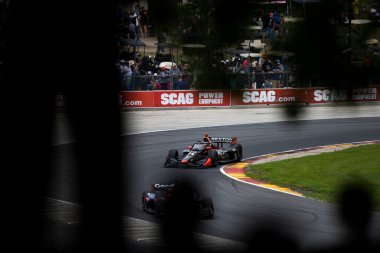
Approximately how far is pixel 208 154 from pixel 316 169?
2.80m

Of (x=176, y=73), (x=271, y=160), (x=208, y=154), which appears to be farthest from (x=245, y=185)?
(x=176, y=73)

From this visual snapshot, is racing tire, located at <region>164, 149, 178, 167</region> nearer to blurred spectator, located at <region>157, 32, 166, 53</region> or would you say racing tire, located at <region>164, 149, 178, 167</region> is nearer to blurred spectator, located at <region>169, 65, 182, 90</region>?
blurred spectator, located at <region>169, 65, 182, 90</region>

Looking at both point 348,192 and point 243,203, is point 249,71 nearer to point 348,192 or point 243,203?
point 348,192

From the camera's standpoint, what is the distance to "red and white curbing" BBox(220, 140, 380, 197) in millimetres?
18481

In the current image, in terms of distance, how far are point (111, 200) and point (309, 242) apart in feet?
3.46

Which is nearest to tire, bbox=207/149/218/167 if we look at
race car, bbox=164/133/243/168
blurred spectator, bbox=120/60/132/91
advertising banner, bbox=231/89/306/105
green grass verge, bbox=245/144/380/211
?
race car, bbox=164/133/243/168

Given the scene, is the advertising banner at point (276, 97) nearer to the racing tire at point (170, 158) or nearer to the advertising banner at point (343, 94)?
the advertising banner at point (343, 94)

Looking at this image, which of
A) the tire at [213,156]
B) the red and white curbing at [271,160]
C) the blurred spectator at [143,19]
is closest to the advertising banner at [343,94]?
the blurred spectator at [143,19]

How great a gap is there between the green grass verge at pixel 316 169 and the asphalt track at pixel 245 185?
32.1 inches

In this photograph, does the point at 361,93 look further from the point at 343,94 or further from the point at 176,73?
the point at 176,73

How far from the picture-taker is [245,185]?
1852 centimetres

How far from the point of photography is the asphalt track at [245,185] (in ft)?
10.4

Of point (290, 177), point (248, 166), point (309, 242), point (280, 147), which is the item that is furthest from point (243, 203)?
point (309, 242)

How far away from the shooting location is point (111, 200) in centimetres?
256
